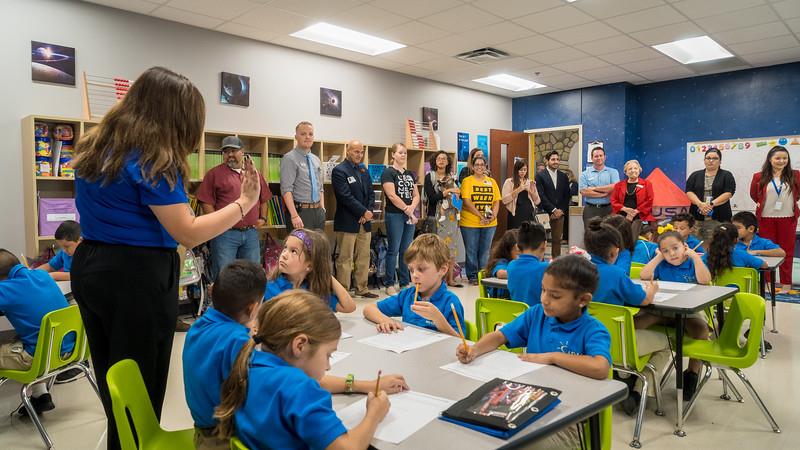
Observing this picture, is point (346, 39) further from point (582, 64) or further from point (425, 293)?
point (425, 293)

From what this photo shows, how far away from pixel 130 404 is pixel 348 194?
4.45 m

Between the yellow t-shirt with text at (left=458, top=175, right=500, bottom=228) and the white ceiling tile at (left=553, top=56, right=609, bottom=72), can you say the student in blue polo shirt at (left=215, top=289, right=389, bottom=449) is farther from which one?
the white ceiling tile at (left=553, top=56, right=609, bottom=72)

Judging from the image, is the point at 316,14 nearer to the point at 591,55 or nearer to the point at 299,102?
the point at 299,102

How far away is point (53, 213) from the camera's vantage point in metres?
4.38

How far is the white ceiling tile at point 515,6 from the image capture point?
188 inches

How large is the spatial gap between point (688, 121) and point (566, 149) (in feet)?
9.11

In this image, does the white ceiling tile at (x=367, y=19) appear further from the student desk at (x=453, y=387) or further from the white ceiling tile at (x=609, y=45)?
the student desk at (x=453, y=387)

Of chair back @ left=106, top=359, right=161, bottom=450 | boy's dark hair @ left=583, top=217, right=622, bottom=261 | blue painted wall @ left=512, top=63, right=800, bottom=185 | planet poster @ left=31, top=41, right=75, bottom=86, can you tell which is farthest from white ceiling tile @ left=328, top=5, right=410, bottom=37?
blue painted wall @ left=512, top=63, right=800, bottom=185

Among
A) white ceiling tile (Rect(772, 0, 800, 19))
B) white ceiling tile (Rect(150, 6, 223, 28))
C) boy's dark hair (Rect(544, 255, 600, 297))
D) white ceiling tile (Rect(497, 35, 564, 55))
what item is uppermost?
white ceiling tile (Rect(772, 0, 800, 19))

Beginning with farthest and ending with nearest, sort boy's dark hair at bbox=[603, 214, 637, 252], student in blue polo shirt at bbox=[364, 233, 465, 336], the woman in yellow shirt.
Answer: the woman in yellow shirt
boy's dark hair at bbox=[603, 214, 637, 252]
student in blue polo shirt at bbox=[364, 233, 465, 336]

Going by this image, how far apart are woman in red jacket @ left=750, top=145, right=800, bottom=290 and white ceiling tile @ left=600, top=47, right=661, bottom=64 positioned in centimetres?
174

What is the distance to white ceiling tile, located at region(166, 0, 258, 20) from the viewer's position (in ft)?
15.3

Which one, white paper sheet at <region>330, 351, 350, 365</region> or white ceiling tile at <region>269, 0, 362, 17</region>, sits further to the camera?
white ceiling tile at <region>269, 0, 362, 17</region>

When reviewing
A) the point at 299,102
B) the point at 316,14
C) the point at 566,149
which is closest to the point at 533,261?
the point at 316,14
